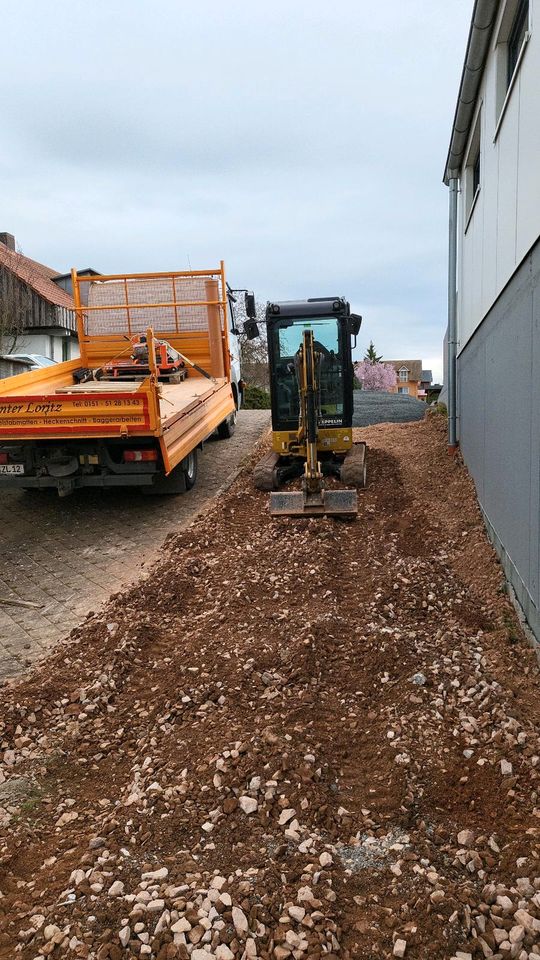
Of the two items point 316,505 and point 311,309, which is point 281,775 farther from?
point 311,309

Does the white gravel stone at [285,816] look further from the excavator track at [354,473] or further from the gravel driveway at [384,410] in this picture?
the gravel driveway at [384,410]

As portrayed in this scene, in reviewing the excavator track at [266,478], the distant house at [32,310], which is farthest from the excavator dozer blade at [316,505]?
the distant house at [32,310]

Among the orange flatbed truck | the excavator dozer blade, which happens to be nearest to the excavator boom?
the excavator dozer blade

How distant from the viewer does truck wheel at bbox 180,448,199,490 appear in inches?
365

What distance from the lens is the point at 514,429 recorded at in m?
5.24

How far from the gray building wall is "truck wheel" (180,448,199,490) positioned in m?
3.84

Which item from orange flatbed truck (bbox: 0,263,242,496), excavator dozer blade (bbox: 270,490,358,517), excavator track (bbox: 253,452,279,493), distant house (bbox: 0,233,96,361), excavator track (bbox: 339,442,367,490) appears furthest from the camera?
distant house (bbox: 0,233,96,361)

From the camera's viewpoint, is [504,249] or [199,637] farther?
[504,249]

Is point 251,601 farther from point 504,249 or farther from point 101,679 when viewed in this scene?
point 504,249

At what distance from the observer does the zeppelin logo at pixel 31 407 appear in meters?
7.60

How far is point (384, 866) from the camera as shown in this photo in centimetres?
280

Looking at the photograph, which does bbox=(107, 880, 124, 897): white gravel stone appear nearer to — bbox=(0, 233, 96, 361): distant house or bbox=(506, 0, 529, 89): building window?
bbox=(506, 0, 529, 89): building window

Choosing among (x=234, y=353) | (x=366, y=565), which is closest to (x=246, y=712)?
(x=366, y=565)

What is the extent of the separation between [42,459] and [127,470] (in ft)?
3.35
